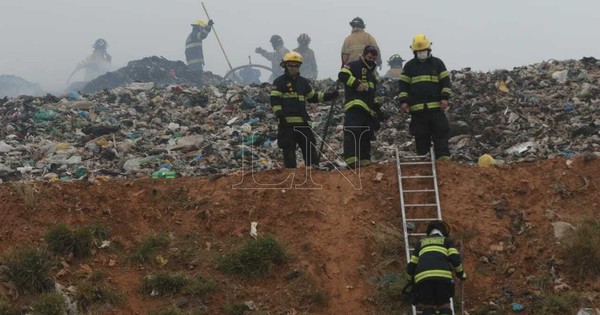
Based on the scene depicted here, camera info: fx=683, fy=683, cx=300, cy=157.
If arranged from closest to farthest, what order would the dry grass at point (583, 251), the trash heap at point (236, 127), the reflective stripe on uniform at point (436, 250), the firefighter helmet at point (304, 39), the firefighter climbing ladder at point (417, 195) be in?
1. the reflective stripe on uniform at point (436, 250)
2. the dry grass at point (583, 251)
3. the firefighter climbing ladder at point (417, 195)
4. the trash heap at point (236, 127)
5. the firefighter helmet at point (304, 39)

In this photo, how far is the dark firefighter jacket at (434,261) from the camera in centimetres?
569

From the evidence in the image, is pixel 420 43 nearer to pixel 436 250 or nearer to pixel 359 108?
pixel 359 108

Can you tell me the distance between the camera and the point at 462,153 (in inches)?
420

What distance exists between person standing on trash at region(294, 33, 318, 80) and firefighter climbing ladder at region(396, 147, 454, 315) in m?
11.4

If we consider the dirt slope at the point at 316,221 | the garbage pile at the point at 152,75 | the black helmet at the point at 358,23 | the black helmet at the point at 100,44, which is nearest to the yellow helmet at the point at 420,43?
the dirt slope at the point at 316,221

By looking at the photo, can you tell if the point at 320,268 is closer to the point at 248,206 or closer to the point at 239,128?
the point at 248,206

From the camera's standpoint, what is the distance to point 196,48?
24297 millimetres

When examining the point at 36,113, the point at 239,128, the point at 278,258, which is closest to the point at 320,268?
the point at 278,258

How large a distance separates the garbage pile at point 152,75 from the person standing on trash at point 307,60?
16.8 feet

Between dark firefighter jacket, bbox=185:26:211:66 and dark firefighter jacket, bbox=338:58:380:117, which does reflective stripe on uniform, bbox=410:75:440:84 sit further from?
dark firefighter jacket, bbox=185:26:211:66

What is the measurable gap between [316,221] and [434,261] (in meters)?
2.05

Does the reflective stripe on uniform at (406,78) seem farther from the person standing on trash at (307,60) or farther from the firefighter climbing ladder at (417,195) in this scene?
the person standing on trash at (307,60)

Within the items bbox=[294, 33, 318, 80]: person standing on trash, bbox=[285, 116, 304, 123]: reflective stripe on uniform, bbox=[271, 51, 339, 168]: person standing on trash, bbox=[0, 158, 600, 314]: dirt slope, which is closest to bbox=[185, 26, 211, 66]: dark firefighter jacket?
bbox=[294, 33, 318, 80]: person standing on trash

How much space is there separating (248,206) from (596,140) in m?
5.56
